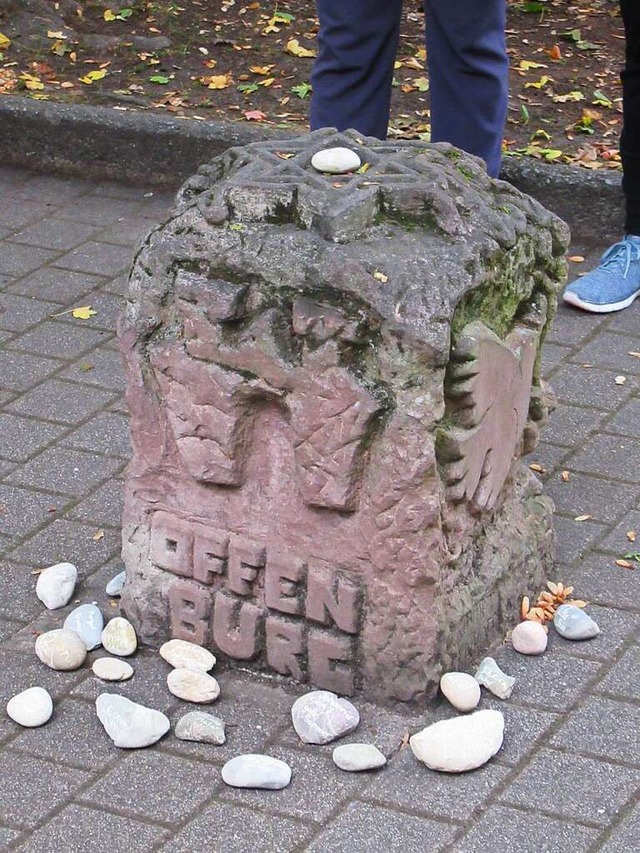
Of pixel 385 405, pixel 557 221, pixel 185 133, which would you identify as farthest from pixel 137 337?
pixel 185 133

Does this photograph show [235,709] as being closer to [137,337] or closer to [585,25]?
Answer: [137,337]

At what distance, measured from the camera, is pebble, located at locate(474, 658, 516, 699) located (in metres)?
3.11

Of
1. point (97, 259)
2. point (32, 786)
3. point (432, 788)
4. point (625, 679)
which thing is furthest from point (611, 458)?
point (97, 259)

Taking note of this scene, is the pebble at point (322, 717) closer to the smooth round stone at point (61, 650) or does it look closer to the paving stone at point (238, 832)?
the paving stone at point (238, 832)

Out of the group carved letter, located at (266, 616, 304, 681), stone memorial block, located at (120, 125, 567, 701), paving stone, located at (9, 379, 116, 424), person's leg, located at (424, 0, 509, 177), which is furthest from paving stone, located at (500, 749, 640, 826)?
person's leg, located at (424, 0, 509, 177)

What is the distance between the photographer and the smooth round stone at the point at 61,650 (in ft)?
10.6

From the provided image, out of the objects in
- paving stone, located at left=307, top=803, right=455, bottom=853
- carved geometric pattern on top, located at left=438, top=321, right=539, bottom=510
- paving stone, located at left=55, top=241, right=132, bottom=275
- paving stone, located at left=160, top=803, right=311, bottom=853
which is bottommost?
paving stone, located at left=55, top=241, right=132, bottom=275

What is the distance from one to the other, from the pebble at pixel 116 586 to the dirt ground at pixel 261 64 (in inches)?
118

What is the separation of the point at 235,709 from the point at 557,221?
134 cm

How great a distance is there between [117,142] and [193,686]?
11.3 ft

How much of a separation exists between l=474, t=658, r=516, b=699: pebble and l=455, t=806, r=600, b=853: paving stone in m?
0.35

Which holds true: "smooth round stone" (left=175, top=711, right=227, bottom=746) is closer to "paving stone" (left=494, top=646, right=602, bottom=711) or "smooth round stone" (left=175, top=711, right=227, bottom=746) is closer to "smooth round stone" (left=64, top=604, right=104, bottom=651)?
"smooth round stone" (left=64, top=604, right=104, bottom=651)

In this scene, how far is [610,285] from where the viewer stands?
4945 mm

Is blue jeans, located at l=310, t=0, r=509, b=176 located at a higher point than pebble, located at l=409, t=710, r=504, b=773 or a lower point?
higher
